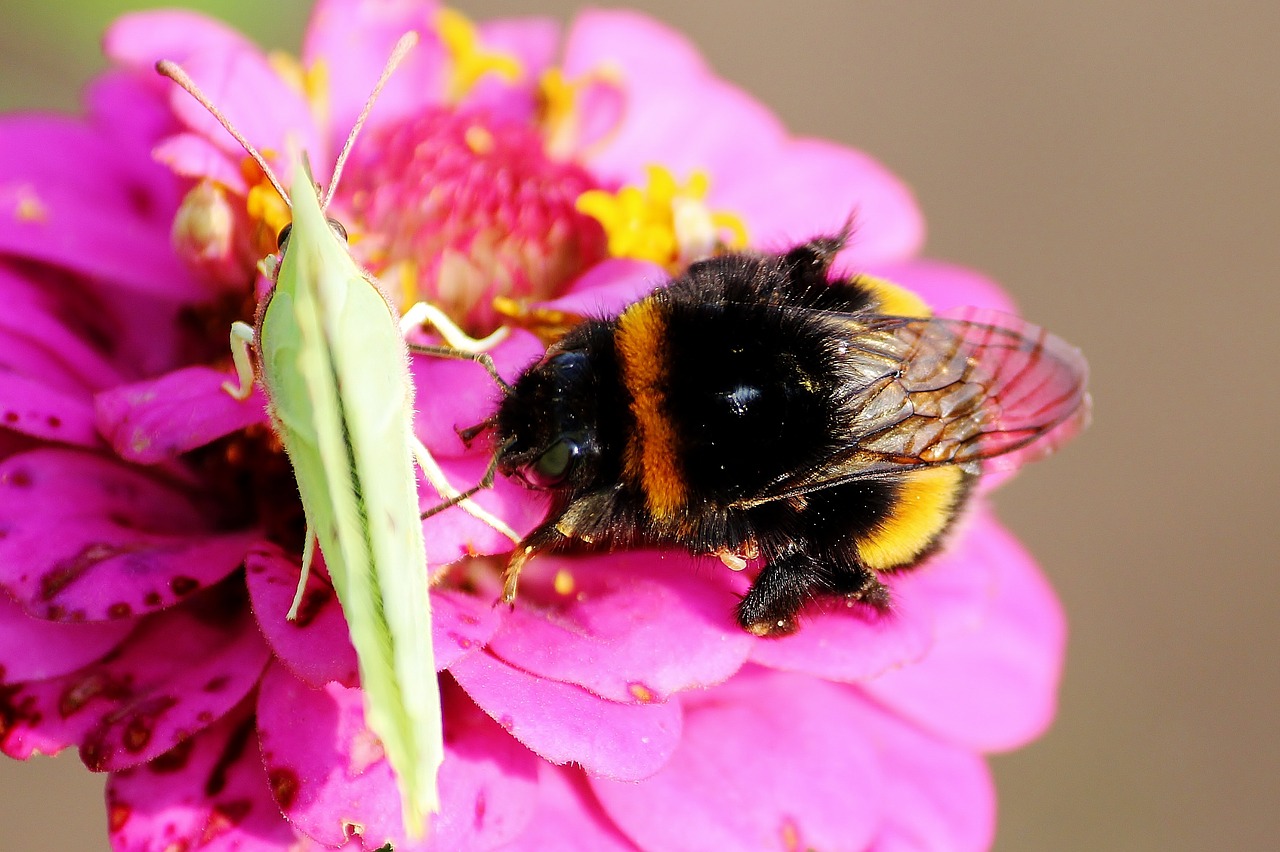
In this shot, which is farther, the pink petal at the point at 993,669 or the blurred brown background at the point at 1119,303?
the blurred brown background at the point at 1119,303

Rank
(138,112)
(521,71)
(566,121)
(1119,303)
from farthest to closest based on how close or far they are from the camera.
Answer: (1119,303) → (521,71) → (566,121) → (138,112)

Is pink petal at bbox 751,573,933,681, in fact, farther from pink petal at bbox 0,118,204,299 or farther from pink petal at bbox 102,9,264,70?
pink petal at bbox 102,9,264,70

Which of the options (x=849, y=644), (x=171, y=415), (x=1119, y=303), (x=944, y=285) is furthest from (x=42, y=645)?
(x=1119, y=303)

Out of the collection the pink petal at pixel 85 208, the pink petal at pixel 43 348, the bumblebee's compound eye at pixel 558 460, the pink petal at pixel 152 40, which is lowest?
the pink petal at pixel 43 348

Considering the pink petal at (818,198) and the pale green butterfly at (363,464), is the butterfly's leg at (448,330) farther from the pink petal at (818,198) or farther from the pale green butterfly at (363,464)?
the pink petal at (818,198)

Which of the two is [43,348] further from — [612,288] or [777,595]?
[777,595]

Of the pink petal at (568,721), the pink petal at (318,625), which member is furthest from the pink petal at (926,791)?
the pink petal at (318,625)
